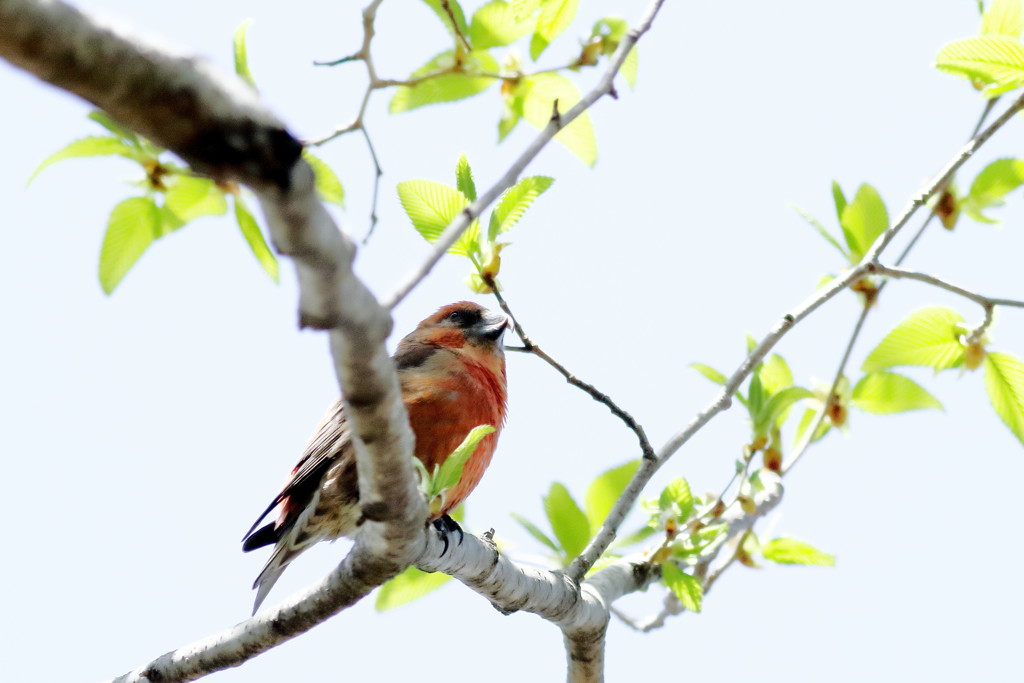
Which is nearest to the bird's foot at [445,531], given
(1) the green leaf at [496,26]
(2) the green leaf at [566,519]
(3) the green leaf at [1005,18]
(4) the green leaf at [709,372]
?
(2) the green leaf at [566,519]

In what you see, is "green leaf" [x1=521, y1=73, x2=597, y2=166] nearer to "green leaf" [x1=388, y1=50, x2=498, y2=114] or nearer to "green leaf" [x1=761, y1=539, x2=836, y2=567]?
"green leaf" [x1=388, y1=50, x2=498, y2=114]

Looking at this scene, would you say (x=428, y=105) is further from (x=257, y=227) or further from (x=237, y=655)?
(x=237, y=655)

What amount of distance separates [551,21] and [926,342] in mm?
1826

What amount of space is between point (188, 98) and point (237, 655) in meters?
2.34

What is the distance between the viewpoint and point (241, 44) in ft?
9.87

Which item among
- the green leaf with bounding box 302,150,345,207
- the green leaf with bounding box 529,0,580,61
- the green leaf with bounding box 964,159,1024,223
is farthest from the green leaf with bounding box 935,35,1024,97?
the green leaf with bounding box 302,150,345,207

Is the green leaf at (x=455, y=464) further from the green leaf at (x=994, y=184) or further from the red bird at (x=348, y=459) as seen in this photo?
the green leaf at (x=994, y=184)

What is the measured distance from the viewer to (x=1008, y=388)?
3.69 m

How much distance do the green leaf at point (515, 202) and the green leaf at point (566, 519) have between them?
1149mm

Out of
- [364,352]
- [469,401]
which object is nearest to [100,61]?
[364,352]

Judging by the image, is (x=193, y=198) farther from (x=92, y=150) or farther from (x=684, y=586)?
(x=684, y=586)

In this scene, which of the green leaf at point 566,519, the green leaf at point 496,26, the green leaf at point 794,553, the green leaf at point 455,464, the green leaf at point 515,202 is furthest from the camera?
the green leaf at point 794,553

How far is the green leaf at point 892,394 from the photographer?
13.7 ft

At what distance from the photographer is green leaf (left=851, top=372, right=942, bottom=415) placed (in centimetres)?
416
